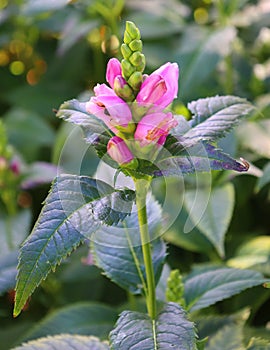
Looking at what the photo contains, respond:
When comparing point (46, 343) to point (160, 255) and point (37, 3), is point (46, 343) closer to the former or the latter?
point (160, 255)

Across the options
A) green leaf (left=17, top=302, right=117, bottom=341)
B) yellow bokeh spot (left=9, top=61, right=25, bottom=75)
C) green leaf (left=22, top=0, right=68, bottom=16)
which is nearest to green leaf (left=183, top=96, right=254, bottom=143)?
green leaf (left=17, top=302, right=117, bottom=341)

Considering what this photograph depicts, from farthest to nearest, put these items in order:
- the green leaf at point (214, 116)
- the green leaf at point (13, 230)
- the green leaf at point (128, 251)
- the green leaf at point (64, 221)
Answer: the green leaf at point (13, 230) → the green leaf at point (128, 251) → the green leaf at point (214, 116) → the green leaf at point (64, 221)

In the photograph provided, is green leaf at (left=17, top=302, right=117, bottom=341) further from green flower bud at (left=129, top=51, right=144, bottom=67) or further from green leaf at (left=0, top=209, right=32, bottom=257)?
green flower bud at (left=129, top=51, right=144, bottom=67)

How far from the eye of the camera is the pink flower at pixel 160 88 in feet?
1.92

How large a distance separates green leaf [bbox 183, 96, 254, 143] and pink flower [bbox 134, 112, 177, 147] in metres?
0.04

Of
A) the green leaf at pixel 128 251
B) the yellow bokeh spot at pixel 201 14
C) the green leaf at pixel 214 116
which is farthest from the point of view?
the yellow bokeh spot at pixel 201 14

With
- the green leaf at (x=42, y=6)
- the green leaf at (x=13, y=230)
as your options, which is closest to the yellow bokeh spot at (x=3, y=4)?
the green leaf at (x=42, y=6)

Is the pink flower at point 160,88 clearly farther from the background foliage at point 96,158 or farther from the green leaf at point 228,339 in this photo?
the green leaf at point 228,339

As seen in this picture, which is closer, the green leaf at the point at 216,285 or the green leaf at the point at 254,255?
the green leaf at the point at 216,285

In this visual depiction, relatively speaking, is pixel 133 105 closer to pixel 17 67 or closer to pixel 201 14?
pixel 201 14

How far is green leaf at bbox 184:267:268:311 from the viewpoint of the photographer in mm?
778

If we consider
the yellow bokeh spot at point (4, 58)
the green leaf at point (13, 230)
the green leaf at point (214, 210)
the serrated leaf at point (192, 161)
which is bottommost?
the green leaf at point (214, 210)

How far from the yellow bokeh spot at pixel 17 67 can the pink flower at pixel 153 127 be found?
4.00 ft

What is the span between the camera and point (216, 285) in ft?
2.65
